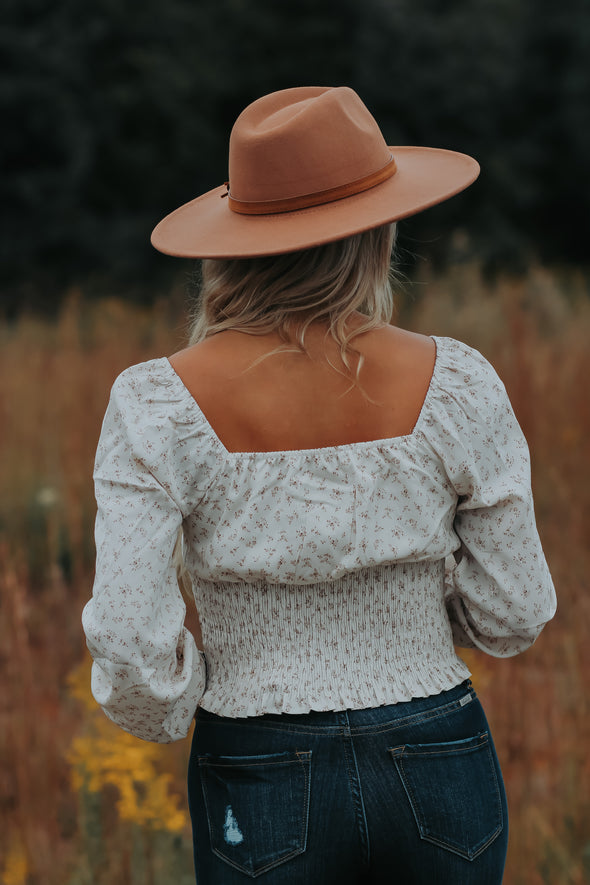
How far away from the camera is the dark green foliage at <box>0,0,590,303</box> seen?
1495 centimetres

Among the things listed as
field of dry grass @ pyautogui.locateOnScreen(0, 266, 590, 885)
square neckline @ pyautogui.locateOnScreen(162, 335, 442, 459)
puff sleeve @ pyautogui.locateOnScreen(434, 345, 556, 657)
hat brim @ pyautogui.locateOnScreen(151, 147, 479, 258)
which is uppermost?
hat brim @ pyautogui.locateOnScreen(151, 147, 479, 258)

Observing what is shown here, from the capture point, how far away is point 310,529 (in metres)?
1.31

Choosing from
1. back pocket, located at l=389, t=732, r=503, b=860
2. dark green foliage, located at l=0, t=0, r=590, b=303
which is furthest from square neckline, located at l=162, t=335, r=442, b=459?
dark green foliage, located at l=0, t=0, r=590, b=303

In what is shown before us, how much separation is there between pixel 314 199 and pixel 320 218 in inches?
1.6

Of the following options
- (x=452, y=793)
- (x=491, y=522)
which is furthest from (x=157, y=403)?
(x=452, y=793)

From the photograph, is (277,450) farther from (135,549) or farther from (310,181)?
(310,181)

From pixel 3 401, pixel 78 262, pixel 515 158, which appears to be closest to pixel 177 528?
pixel 3 401

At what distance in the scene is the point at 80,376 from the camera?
523 cm

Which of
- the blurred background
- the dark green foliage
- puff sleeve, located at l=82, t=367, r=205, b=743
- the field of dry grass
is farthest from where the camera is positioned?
the dark green foliage

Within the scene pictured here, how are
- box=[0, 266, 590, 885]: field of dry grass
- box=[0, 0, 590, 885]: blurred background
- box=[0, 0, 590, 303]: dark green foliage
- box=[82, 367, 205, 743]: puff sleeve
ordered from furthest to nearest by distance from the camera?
box=[0, 0, 590, 303]: dark green foliage, box=[0, 0, 590, 885]: blurred background, box=[0, 266, 590, 885]: field of dry grass, box=[82, 367, 205, 743]: puff sleeve

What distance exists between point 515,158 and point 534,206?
2.97 feet

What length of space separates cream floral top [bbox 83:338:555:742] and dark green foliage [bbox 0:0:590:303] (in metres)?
12.7

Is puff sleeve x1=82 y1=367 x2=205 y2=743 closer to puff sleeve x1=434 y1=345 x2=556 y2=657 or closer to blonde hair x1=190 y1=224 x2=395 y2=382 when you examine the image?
blonde hair x1=190 y1=224 x2=395 y2=382

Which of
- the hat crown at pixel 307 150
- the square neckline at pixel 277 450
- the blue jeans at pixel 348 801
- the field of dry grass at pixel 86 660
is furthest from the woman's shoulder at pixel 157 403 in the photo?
the field of dry grass at pixel 86 660
